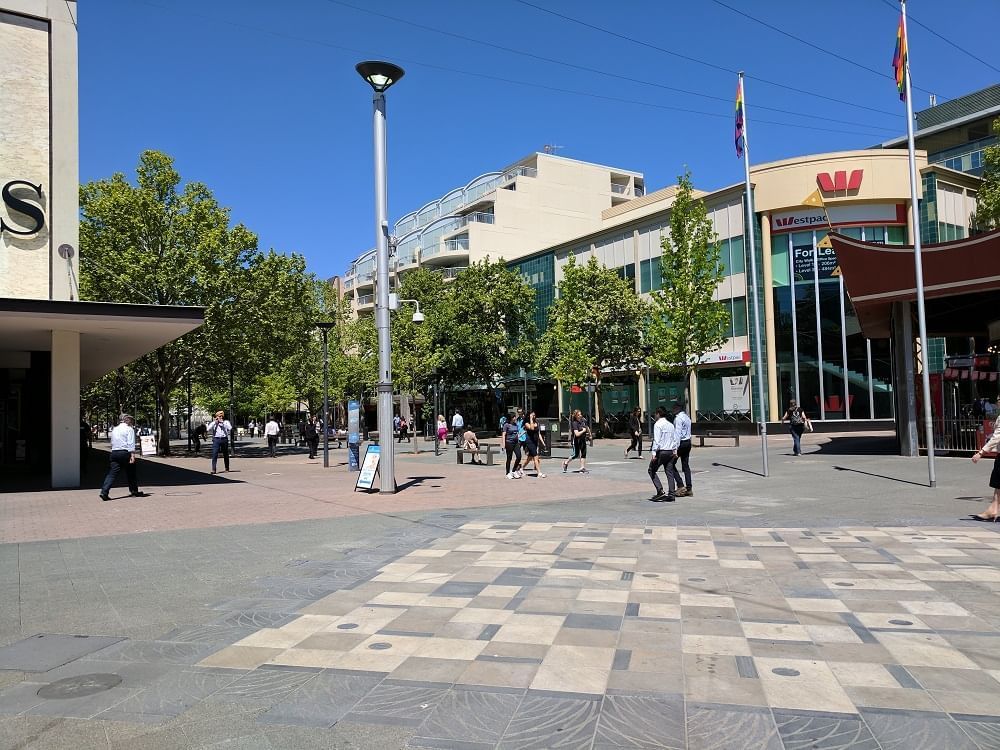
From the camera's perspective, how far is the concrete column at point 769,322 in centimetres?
3912

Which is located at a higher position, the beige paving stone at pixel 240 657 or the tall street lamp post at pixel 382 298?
the tall street lamp post at pixel 382 298

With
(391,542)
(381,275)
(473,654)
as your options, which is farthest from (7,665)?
(381,275)

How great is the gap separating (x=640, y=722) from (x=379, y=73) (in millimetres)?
13654

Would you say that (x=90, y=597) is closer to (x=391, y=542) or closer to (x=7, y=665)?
(x=7, y=665)

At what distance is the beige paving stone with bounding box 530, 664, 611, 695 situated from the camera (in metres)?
4.46

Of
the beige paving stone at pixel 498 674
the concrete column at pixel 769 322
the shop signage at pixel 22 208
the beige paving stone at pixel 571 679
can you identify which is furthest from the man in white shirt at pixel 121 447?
the concrete column at pixel 769 322

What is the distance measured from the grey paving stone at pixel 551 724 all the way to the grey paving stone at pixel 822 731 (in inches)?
38.2

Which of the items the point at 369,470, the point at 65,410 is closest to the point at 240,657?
the point at 369,470

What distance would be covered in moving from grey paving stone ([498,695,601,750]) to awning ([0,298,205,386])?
14109 mm

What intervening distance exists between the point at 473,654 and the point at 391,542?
15.4ft

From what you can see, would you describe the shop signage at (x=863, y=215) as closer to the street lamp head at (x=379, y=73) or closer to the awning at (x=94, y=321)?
the street lamp head at (x=379, y=73)

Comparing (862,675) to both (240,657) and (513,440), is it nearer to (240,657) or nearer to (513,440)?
(240,657)

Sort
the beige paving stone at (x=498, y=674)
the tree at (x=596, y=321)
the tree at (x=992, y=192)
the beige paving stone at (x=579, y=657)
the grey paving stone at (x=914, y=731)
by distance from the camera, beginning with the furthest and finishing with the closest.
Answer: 1. the tree at (x=596, y=321)
2. the tree at (x=992, y=192)
3. the beige paving stone at (x=579, y=657)
4. the beige paving stone at (x=498, y=674)
5. the grey paving stone at (x=914, y=731)

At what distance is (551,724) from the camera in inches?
156
